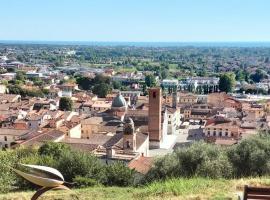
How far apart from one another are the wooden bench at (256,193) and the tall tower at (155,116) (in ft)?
97.1

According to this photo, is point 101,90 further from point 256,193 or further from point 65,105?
point 256,193

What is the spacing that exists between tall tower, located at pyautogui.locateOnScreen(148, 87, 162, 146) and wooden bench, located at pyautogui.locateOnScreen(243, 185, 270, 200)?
29584 millimetres

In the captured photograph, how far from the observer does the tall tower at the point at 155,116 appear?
3656 centimetres

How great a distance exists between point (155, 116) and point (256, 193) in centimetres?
3025

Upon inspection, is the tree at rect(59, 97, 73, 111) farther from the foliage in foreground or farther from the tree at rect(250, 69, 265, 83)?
the tree at rect(250, 69, 265, 83)

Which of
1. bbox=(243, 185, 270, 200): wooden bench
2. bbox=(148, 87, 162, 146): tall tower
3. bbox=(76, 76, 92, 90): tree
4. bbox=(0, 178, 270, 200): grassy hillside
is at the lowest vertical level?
bbox=(76, 76, 92, 90): tree

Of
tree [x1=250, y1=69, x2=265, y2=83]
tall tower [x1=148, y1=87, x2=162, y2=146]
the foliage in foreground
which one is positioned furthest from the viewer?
tree [x1=250, y1=69, x2=265, y2=83]

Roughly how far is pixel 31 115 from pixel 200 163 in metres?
30.7

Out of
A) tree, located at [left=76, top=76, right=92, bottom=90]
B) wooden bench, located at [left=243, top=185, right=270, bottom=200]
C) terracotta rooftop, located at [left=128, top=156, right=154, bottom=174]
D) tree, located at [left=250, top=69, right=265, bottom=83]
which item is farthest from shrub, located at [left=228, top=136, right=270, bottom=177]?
tree, located at [left=250, top=69, right=265, bottom=83]

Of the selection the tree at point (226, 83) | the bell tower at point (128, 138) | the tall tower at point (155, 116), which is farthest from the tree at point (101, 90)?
the bell tower at point (128, 138)

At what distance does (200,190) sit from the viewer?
354 inches

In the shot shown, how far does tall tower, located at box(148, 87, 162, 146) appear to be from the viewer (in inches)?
1439

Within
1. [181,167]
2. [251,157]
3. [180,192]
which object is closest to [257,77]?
[181,167]

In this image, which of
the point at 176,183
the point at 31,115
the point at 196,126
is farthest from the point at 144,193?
the point at 196,126
